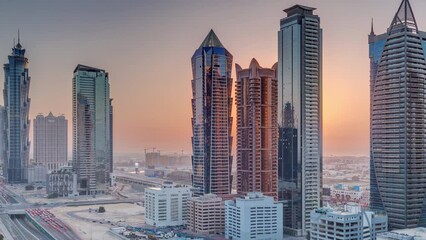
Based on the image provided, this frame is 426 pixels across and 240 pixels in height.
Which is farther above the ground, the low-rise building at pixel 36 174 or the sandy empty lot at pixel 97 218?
the low-rise building at pixel 36 174

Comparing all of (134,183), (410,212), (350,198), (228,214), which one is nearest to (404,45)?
(410,212)

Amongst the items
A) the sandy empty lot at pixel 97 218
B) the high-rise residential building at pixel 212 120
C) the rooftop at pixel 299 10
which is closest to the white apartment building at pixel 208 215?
the sandy empty lot at pixel 97 218

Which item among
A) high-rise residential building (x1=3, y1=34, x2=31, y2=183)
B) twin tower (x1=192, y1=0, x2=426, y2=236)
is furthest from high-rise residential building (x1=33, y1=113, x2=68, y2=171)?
twin tower (x1=192, y1=0, x2=426, y2=236)

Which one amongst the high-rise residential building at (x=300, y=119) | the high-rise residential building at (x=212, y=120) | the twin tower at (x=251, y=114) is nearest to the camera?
the high-rise residential building at (x=300, y=119)

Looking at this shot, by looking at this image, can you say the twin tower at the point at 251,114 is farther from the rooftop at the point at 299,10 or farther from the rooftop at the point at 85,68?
the rooftop at the point at 85,68

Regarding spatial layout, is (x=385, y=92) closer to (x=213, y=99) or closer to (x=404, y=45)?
(x=404, y=45)

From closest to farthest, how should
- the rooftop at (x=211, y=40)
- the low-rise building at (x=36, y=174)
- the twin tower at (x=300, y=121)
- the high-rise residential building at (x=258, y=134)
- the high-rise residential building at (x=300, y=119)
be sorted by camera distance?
the twin tower at (x=300, y=121), the high-rise residential building at (x=300, y=119), the high-rise residential building at (x=258, y=134), the rooftop at (x=211, y=40), the low-rise building at (x=36, y=174)
